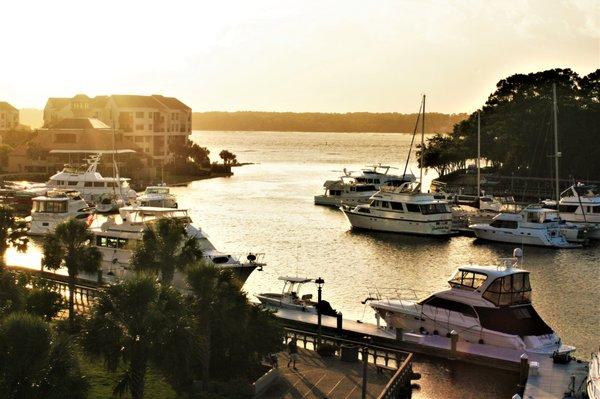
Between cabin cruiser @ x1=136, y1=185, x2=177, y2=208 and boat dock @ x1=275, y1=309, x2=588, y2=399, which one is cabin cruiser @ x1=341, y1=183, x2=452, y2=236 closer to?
cabin cruiser @ x1=136, y1=185, x2=177, y2=208

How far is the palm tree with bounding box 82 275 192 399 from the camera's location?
74.8ft

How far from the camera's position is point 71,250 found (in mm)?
34688

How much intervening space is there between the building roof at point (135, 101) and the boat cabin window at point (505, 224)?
73069 millimetres

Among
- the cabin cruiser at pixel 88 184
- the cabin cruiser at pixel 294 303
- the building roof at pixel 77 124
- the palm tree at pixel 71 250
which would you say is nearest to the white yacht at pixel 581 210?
the cabin cruiser at pixel 294 303

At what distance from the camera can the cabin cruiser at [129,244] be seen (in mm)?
44344

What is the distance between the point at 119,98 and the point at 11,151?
19243 millimetres

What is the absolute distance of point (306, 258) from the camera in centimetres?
6072

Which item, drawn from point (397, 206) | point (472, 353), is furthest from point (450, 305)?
point (397, 206)

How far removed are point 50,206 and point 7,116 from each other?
11285cm

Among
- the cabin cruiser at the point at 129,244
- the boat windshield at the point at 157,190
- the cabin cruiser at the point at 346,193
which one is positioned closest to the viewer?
the cabin cruiser at the point at 129,244

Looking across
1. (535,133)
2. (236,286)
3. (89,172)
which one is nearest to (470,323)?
(236,286)

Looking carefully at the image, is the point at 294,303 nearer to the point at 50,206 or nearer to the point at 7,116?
the point at 50,206

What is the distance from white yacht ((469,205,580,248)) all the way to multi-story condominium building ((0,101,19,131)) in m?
122

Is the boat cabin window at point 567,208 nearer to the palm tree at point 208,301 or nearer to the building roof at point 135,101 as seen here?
the palm tree at point 208,301
